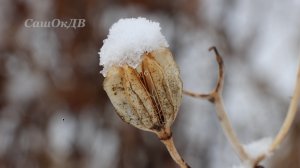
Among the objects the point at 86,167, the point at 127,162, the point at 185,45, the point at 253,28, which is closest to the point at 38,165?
the point at 86,167

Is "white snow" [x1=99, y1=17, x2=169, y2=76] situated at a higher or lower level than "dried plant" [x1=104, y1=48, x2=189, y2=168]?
higher

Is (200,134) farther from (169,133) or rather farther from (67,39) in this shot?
(169,133)

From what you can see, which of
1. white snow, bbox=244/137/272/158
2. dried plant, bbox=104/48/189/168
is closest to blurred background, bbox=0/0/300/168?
white snow, bbox=244/137/272/158

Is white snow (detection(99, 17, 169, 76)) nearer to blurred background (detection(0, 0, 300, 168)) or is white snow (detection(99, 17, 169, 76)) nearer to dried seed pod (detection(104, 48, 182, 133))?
dried seed pod (detection(104, 48, 182, 133))
